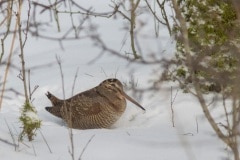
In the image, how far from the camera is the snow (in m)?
4.67

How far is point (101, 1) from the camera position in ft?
35.0

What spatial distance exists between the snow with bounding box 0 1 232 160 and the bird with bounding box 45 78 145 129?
0.41 feet

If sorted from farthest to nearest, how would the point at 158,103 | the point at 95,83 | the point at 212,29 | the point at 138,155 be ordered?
the point at 95,83, the point at 158,103, the point at 212,29, the point at 138,155

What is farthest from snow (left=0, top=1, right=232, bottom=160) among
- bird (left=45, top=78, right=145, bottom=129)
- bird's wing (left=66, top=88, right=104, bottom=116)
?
bird's wing (left=66, top=88, right=104, bottom=116)

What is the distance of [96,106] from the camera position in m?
6.22

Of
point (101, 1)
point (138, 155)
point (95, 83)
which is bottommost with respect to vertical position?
point (138, 155)

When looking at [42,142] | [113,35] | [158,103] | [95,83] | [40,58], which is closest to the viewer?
[42,142]

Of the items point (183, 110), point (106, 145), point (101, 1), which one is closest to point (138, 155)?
point (106, 145)

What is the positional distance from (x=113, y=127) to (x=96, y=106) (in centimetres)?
27

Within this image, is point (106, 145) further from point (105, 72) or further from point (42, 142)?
point (105, 72)

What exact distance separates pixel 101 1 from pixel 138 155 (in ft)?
20.6

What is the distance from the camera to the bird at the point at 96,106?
20.1 feet

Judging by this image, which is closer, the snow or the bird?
the snow

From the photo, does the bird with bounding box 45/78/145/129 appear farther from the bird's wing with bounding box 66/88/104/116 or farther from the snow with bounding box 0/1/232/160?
the snow with bounding box 0/1/232/160
